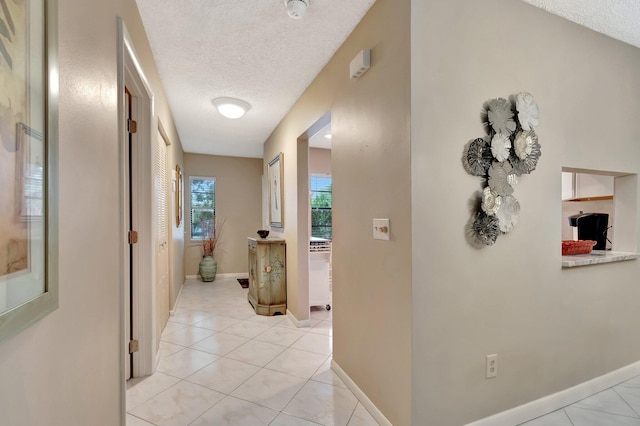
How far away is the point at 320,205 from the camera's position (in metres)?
5.73

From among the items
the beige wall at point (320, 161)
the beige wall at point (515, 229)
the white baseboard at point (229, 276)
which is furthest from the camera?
the white baseboard at point (229, 276)

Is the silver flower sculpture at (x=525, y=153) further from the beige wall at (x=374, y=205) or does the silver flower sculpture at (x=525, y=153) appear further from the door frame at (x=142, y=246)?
the door frame at (x=142, y=246)

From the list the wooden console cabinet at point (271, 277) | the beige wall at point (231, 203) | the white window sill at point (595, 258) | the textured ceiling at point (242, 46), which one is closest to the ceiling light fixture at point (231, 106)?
the textured ceiling at point (242, 46)

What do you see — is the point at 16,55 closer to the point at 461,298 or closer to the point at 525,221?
the point at 461,298

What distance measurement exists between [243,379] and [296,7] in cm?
257

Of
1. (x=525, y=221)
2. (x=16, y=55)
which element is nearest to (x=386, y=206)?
(x=525, y=221)

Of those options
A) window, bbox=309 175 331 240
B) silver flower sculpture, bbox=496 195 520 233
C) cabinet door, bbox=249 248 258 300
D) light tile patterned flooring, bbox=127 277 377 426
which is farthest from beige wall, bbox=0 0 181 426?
window, bbox=309 175 331 240

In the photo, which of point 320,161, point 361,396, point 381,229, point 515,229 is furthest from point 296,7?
point 320,161

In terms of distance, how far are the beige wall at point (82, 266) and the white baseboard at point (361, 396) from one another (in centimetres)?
138

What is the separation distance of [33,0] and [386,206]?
1.56 meters

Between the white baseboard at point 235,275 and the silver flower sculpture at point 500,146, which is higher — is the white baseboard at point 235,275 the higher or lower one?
the lower one

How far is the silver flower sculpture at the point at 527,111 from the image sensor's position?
5.75 ft

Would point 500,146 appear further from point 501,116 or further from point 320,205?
point 320,205

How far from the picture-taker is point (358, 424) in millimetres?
1759
